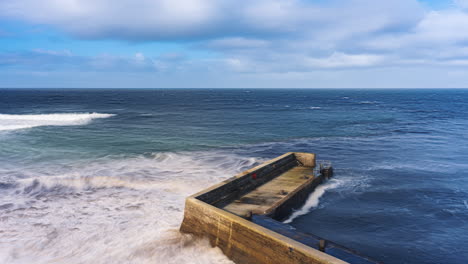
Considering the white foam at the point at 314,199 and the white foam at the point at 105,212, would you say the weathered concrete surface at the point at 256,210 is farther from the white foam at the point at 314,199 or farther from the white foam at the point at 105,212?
the white foam at the point at 105,212

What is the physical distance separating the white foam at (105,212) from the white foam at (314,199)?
512 centimetres

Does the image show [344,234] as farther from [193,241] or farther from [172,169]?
[172,169]

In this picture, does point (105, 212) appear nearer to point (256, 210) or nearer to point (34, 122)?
point (256, 210)

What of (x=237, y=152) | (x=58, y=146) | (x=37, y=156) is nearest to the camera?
(x=37, y=156)

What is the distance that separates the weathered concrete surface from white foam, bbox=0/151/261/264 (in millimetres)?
630

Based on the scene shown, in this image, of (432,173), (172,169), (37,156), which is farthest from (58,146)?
(432,173)

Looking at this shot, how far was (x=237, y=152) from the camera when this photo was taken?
27281mm

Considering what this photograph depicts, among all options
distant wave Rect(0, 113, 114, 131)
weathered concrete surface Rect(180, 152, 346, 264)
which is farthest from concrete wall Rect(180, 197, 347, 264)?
distant wave Rect(0, 113, 114, 131)

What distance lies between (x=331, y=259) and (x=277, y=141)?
2529cm

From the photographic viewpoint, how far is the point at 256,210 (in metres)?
12.7

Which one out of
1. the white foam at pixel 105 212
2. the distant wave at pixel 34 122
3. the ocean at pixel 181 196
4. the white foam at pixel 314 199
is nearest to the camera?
the white foam at pixel 105 212

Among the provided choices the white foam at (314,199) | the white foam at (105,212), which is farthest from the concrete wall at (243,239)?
the white foam at (314,199)

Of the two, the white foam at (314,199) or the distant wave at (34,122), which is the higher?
the distant wave at (34,122)

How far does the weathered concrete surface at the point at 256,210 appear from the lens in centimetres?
895
